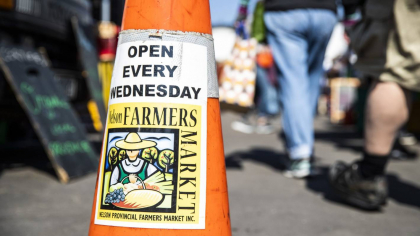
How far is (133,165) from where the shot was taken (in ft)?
4.42

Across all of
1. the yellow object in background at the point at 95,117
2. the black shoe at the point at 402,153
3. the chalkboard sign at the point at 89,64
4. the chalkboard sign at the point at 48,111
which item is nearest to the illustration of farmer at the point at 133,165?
the chalkboard sign at the point at 48,111

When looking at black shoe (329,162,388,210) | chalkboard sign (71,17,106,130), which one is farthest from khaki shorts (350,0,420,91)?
chalkboard sign (71,17,106,130)

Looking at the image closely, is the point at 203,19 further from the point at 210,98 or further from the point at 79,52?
the point at 79,52

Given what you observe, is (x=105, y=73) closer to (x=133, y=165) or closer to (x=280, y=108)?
(x=280, y=108)

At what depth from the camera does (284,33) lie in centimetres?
356

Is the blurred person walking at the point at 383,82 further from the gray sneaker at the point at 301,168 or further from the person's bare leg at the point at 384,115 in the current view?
the gray sneaker at the point at 301,168

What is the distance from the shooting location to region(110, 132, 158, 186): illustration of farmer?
133 centimetres

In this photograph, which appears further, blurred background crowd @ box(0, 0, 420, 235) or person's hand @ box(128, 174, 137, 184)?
blurred background crowd @ box(0, 0, 420, 235)

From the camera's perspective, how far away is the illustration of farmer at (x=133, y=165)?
1.33m

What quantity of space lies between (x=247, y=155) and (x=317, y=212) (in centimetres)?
224

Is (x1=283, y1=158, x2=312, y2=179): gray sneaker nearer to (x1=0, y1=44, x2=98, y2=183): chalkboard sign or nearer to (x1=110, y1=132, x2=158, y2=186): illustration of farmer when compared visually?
(x1=0, y1=44, x2=98, y2=183): chalkboard sign

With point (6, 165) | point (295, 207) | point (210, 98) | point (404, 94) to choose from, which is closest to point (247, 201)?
point (295, 207)

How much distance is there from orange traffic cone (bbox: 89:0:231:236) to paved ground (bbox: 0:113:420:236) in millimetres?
713

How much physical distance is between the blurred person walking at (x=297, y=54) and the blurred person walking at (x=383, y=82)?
2.96 feet
